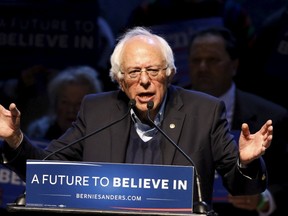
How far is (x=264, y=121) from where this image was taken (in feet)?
18.4

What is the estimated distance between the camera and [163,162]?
393 cm

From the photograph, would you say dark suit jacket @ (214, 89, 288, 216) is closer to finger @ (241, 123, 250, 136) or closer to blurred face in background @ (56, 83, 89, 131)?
blurred face in background @ (56, 83, 89, 131)

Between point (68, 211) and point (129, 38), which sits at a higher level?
point (129, 38)

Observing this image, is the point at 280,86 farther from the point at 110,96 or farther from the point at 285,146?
the point at 110,96

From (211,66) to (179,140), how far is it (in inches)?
70.5

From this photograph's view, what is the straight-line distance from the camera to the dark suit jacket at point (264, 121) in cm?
548

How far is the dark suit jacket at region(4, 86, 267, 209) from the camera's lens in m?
3.89

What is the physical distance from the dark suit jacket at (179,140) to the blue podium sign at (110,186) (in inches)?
20.0

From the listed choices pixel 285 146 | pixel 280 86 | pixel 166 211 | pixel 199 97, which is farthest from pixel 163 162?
pixel 280 86

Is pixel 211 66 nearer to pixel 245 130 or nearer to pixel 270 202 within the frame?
pixel 270 202

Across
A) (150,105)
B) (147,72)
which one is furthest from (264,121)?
(150,105)

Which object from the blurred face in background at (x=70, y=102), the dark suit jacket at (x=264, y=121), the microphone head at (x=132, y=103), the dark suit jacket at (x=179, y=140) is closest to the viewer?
the microphone head at (x=132, y=103)

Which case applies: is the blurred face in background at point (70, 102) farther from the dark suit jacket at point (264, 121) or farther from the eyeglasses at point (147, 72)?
the eyeglasses at point (147, 72)

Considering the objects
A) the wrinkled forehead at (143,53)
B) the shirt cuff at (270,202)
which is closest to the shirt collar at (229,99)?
the shirt cuff at (270,202)
